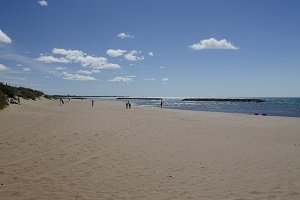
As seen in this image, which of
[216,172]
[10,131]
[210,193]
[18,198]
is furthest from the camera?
[10,131]

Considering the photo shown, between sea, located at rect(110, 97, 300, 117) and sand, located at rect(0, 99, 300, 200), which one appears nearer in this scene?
sand, located at rect(0, 99, 300, 200)

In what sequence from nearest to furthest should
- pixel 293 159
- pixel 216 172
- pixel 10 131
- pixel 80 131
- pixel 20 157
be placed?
1. pixel 216 172
2. pixel 20 157
3. pixel 293 159
4. pixel 10 131
5. pixel 80 131

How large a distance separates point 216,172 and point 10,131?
1134 cm

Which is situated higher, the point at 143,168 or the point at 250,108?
the point at 250,108

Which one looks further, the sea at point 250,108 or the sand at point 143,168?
the sea at point 250,108

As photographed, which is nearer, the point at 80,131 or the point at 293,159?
the point at 293,159

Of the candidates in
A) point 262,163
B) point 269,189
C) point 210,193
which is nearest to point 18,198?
point 210,193

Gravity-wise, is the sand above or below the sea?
below

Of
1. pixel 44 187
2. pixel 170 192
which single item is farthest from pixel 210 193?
pixel 44 187

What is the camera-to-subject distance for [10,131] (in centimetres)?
1688

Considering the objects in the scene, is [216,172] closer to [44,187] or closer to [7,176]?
[44,187]

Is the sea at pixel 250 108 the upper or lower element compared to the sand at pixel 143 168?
upper

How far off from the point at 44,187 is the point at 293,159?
339 inches

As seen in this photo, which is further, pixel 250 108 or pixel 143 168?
pixel 250 108
